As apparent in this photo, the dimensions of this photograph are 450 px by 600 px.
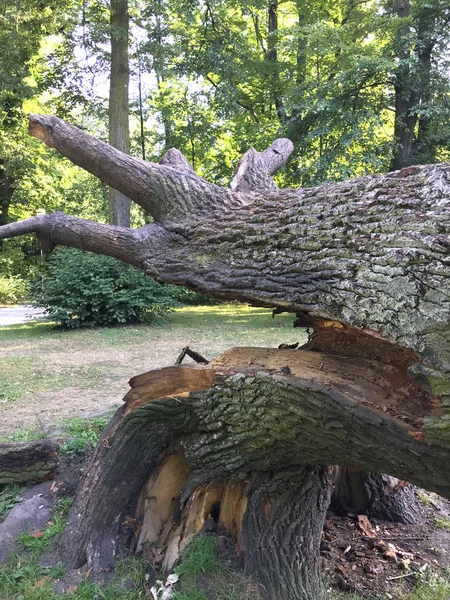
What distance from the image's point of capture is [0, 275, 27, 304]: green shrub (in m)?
22.6

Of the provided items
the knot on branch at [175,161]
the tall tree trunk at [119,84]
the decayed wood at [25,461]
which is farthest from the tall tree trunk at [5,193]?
the knot on branch at [175,161]

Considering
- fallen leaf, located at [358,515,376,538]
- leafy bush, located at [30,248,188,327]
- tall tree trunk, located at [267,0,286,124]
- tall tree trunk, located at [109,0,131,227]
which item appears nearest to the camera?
fallen leaf, located at [358,515,376,538]

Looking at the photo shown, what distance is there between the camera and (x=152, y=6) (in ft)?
45.9

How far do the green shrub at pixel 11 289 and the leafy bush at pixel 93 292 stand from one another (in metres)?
10.7

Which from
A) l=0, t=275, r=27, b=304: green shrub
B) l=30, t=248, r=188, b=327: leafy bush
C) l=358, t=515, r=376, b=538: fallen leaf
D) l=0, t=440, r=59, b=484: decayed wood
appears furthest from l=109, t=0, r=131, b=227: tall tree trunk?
l=0, t=275, r=27, b=304: green shrub

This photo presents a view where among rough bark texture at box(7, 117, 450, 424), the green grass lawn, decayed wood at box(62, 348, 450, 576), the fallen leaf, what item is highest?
rough bark texture at box(7, 117, 450, 424)

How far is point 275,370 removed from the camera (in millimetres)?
2523

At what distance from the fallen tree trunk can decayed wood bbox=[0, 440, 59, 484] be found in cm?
61

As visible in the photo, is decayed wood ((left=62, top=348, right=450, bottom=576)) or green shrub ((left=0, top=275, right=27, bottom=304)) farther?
green shrub ((left=0, top=275, right=27, bottom=304))

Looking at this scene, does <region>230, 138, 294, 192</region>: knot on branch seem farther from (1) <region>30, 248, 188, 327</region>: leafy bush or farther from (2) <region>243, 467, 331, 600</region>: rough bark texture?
(1) <region>30, 248, 188, 327</region>: leafy bush

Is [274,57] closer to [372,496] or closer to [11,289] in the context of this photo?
[11,289]

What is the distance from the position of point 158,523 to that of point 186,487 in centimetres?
31

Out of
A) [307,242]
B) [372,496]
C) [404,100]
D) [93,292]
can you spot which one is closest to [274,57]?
[404,100]

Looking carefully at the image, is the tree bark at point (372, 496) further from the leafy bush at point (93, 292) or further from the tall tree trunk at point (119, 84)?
the tall tree trunk at point (119, 84)
